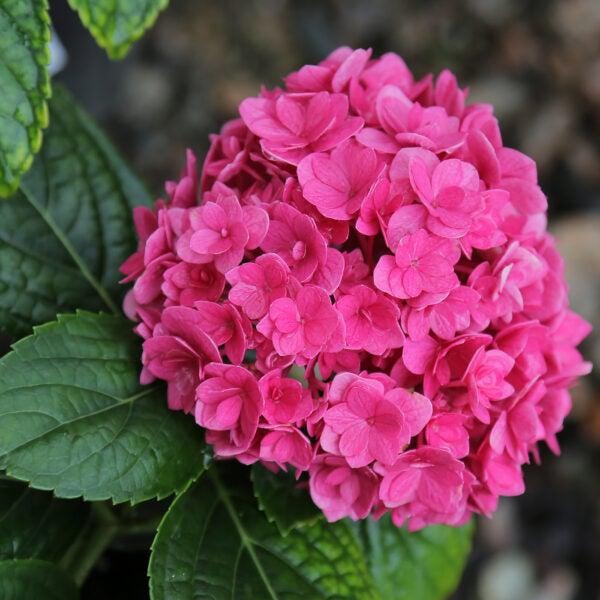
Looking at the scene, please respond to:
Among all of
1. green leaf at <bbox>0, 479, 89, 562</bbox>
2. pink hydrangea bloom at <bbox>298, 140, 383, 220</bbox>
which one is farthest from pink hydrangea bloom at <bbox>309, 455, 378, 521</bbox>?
green leaf at <bbox>0, 479, 89, 562</bbox>

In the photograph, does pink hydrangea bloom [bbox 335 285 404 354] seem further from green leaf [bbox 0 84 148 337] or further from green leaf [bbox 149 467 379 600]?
green leaf [bbox 0 84 148 337]

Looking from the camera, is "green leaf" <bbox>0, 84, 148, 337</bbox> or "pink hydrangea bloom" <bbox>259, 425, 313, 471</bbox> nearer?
"pink hydrangea bloom" <bbox>259, 425, 313, 471</bbox>

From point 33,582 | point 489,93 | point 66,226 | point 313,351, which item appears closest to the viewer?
point 313,351

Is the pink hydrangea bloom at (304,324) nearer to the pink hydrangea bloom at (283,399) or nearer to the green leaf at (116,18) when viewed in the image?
the pink hydrangea bloom at (283,399)

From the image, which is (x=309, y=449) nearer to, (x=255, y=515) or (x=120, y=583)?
(x=255, y=515)

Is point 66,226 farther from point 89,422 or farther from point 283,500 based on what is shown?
point 283,500

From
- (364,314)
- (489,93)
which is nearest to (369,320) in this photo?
(364,314)
